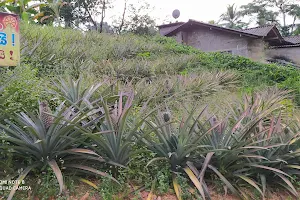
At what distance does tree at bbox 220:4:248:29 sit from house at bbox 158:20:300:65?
77.4 ft

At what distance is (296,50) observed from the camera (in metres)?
22.2

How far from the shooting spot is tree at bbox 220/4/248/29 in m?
45.6

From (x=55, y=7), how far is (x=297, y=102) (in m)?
12.6

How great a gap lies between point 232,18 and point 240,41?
92.3ft

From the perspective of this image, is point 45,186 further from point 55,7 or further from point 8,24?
point 55,7

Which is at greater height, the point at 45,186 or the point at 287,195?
the point at 45,186

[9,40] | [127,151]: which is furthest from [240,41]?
[9,40]

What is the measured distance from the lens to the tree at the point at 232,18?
150 feet

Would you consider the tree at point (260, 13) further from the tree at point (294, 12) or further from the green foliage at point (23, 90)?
the green foliage at point (23, 90)

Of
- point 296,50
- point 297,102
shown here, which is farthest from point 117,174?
point 296,50

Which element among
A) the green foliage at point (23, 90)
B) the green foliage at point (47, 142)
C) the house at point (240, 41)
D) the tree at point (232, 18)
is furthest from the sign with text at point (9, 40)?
the tree at point (232, 18)

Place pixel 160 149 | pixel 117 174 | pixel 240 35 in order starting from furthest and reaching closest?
pixel 240 35, pixel 160 149, pixel 117 174

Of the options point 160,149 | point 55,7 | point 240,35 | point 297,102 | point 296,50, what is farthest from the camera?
point 296,50

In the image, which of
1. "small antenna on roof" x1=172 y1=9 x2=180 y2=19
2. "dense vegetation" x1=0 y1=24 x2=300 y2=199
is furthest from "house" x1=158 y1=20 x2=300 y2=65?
"dense vegetation" x1=0 y1=24 x2=300 y2=199
